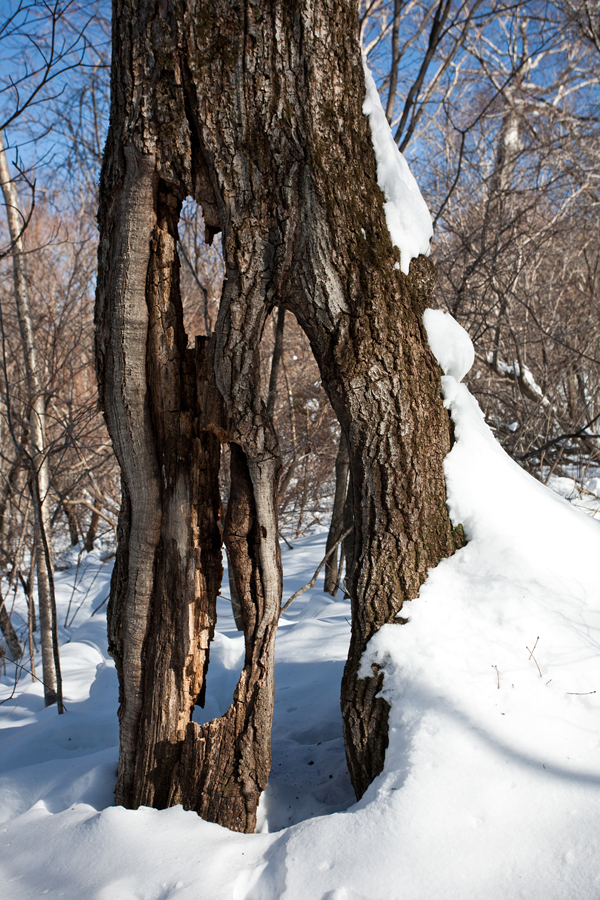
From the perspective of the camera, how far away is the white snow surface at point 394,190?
192 centimetres

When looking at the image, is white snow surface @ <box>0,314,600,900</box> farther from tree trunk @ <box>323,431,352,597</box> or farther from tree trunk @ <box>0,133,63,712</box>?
tree trunk @ <box>323,431,352,597</box>

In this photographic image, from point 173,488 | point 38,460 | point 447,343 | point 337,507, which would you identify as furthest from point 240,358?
point 337,507

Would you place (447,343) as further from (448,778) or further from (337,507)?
(337,507)

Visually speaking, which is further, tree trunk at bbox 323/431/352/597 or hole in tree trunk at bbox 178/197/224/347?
hole in tree trunk at bbox 178/197/224/347

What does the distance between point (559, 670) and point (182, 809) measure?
137cm

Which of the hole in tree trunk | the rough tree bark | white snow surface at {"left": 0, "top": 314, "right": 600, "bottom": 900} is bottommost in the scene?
white snow surface at {"left": 0, "top": 314, "right": 600, "bottom": 900}

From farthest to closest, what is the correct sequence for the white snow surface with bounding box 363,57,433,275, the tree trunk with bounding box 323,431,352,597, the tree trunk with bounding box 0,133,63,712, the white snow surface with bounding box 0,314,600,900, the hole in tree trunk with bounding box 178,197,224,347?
the hole in tree trunk with bounding box 178,197,224,347 → the tree trunk with bounding box 323,431,352,597 → the tree trunk with bounding box 0,133,63,712 → the white snow surface with bounding box 363,57,433,275 → the white snow surface with bounding box 0,314,600,900

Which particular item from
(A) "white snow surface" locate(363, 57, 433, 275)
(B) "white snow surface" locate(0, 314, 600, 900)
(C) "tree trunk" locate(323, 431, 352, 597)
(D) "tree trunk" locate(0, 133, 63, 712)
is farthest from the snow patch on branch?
(C) "tree trunk" locate(323, 431, 352, 597)

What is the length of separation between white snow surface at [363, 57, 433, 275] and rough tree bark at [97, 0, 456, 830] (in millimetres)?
48

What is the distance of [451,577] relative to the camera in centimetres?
196

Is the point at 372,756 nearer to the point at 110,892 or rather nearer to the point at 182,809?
the point at 182,809

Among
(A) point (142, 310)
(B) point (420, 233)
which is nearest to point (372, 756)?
(A) point (142, 310)

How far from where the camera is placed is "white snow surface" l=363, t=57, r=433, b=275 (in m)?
1.92

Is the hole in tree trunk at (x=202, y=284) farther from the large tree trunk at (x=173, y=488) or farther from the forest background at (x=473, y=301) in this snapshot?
the large tree trunk at (x=173, y=488)
